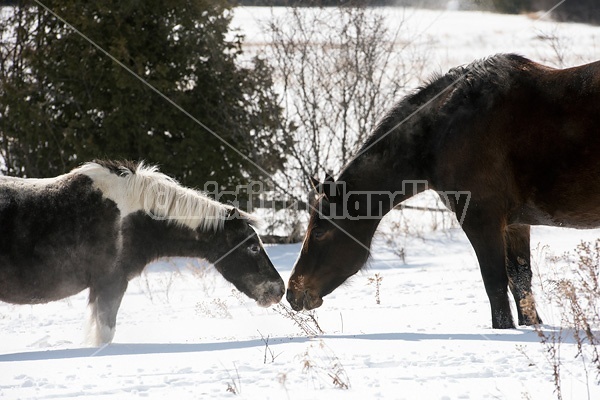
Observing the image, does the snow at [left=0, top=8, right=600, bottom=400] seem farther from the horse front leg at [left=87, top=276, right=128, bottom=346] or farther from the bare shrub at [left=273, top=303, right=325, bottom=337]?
the horse front leg at [left=87, top=276, right=128, bottom=346]

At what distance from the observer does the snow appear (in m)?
3.91

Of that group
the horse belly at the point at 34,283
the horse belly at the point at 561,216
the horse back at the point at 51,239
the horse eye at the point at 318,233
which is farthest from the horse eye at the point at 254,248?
the horse belly at the point at 561,216

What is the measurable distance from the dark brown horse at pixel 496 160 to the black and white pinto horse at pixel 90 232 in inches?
69.4

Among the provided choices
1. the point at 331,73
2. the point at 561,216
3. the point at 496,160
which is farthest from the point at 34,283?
the point at 331,73

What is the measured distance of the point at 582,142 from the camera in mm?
5590

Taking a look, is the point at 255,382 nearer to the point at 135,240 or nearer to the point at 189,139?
the point at 135,240

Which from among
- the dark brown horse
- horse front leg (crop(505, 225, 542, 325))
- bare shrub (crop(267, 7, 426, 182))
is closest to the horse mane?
the dark brown horse

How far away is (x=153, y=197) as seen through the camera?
22.9 ft

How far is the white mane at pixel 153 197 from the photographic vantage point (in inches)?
270

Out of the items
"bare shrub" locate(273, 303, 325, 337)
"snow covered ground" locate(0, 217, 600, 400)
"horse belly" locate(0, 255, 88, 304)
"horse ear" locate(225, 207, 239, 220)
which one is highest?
"horse ear" locate(225, 207, 239, 220)

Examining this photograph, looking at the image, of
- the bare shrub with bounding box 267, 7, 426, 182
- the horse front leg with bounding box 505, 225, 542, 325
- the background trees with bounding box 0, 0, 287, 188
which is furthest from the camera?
the bare shrub with bounding box 267, 7, 426, 182

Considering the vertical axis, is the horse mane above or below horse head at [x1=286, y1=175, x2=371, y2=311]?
above

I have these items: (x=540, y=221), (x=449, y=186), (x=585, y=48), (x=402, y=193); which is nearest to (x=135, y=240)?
(x=402, y=193)

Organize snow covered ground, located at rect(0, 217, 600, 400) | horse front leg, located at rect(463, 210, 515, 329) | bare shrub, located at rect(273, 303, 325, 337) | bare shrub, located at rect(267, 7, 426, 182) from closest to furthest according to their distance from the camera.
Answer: snow covered ground, located at rect(0, 217, 600, 400) → bare shrub, located at rect(273, 303, 325, 337) → horse front leg, located at rect(463, 210, 515, 329) → bare shrub, located at rect(267, 7, 426, 182)
